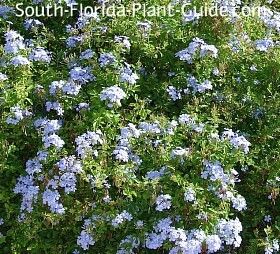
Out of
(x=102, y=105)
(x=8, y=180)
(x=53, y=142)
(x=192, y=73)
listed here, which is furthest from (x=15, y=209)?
(x=192, y=73)

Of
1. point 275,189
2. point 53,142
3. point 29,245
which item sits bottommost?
point 29,245

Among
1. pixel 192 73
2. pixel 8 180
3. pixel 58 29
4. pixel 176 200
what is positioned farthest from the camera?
pixel 58 29

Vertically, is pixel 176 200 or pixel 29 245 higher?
pixel 176 200

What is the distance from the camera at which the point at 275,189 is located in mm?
3939

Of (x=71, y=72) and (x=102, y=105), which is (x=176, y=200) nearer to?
(x=102, y=105)

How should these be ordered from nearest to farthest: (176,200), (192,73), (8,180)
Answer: (176,200) → (8,180) → (192,73)

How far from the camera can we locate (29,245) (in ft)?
12.7

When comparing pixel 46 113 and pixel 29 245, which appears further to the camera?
pixel 46 113

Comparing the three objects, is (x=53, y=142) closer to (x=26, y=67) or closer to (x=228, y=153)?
(x=26, y=67)

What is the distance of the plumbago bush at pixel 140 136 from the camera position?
3.81 meters

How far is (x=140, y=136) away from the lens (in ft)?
13.3

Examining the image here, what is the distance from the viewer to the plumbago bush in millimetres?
3812

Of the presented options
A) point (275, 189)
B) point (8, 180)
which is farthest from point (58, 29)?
point (275, 189)

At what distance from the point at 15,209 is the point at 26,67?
3.27ft
